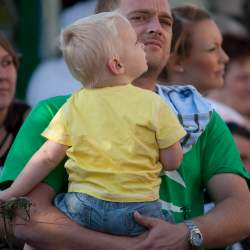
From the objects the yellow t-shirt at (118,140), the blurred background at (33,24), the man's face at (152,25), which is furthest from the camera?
the blurred background at (33,24)

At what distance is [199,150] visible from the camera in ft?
12.5

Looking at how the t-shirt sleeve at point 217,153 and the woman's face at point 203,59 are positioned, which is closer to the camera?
the t-shirt sleeve at point 217,153

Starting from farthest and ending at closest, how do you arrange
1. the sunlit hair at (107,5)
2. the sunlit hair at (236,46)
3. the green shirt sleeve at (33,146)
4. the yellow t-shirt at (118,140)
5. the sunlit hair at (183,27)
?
the sunlit hair at (236,46)
the sunlit hair at (183,27)
the sunlit hair at (107,5)
the green shirt sleeve at (33,146)
the yellow t-shirt at (118,140)

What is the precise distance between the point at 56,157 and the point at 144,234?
0.42 meters

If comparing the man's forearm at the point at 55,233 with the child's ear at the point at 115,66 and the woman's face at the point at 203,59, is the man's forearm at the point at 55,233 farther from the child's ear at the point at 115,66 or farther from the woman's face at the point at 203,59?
the woman's face at the point at 203,59

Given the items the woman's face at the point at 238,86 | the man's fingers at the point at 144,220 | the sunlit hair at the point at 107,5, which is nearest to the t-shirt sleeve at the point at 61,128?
the man's fingers at the point at 144,220

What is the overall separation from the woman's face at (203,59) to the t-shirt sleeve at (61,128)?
166 cm

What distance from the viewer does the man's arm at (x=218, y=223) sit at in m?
3.40

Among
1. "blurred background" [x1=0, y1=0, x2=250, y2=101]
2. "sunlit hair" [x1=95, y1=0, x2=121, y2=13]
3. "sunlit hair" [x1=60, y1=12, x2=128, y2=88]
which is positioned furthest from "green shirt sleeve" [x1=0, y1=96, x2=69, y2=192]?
"blurred background" [x1=0, y1=0, x2=250, y2=101]

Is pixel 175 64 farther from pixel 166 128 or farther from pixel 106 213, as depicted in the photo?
pixel 106 213

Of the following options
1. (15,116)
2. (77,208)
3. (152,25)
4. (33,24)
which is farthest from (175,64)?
(33,24)

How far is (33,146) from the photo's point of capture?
144 inches

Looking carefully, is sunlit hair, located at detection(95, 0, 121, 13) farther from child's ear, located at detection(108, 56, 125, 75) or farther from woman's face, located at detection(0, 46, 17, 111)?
woman's face, located at detection(0, 46, 17, 111)

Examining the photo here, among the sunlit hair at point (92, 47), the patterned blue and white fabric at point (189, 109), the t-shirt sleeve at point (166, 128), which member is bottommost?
the patterned blue and white fabric at point (189, 109)
